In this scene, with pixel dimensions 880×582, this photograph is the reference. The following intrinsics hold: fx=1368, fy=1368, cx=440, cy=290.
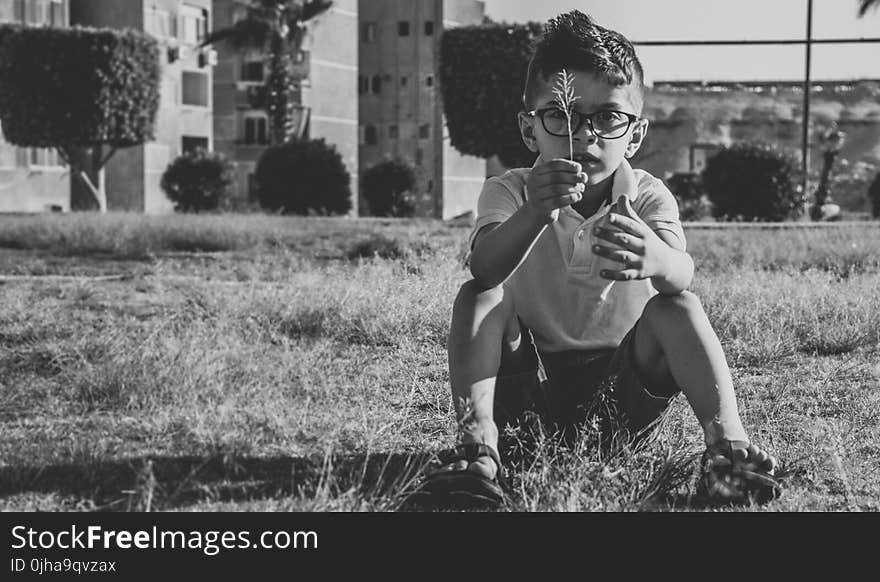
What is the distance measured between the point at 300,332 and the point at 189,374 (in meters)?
2.01

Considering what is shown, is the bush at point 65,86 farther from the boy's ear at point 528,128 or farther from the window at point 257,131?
the boy's ear at point 528,128

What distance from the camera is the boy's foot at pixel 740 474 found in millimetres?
3320

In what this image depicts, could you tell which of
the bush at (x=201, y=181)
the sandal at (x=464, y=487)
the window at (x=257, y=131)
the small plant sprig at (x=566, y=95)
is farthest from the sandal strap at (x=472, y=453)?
the window at (x=257, y=131)

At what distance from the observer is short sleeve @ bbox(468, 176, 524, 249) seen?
3525 millimetres

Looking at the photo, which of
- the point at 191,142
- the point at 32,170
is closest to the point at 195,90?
the point at 191,142

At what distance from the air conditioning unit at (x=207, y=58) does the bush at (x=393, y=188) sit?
10068 mm

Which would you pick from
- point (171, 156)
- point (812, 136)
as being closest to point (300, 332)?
point (171, 156)

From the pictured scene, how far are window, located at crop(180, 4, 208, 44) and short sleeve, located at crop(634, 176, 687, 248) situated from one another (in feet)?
146

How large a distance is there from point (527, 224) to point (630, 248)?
26 centimetres

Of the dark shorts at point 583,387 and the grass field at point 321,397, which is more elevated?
the dark shorts at point 583,387

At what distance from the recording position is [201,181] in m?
36.8

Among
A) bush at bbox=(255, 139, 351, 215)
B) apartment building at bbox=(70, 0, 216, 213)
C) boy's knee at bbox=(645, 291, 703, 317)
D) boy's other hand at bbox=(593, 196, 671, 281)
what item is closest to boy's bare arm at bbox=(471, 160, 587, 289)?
boy's other hand at bbox=(593, 196, 671, 281)

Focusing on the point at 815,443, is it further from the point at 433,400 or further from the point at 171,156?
the point at 171,156

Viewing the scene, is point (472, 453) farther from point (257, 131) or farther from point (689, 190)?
point (257, 131)
